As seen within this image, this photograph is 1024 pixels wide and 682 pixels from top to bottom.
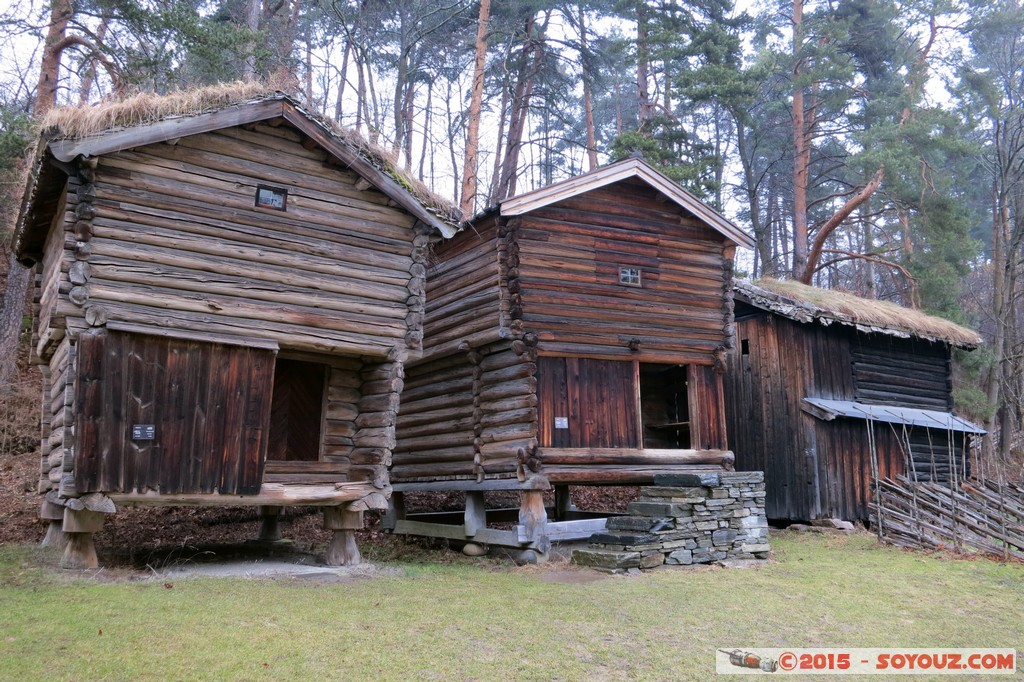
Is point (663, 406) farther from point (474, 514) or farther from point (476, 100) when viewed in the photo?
point (476, 100)

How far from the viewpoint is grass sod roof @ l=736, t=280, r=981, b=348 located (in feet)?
64.8

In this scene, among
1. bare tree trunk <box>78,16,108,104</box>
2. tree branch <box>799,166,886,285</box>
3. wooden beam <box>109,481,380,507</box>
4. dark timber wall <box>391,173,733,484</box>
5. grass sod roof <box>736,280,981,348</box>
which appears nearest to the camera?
wooden beam <box>109,481,380,507</box>

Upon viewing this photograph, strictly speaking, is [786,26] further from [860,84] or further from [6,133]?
[6,133]

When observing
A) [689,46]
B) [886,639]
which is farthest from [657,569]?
[689,46]

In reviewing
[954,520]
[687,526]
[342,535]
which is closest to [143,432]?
[342,535]

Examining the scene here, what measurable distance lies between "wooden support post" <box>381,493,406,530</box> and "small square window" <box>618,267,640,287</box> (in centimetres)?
697

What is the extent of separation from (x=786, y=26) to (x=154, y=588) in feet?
93.1

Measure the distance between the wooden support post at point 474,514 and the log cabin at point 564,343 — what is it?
3cm

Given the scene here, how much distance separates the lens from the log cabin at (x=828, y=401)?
19.6m

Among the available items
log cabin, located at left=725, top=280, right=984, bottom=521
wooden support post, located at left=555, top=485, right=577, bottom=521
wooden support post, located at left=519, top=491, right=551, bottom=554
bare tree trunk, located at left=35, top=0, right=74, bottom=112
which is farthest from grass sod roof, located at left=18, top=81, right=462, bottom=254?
log cabin, located at left=725, top=280, right=984, bottom=521

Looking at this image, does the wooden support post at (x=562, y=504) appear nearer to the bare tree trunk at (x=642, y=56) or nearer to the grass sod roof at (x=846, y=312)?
the grass sod roof at (x=846, y=312)

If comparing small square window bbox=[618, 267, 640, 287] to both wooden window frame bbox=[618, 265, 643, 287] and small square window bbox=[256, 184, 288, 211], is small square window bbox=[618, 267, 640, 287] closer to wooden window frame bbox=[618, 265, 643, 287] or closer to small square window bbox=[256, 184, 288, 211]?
wooden window frame bbox=[618, 265, 643, 287]

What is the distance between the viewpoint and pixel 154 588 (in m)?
10.3

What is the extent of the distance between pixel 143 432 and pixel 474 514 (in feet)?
23.7
